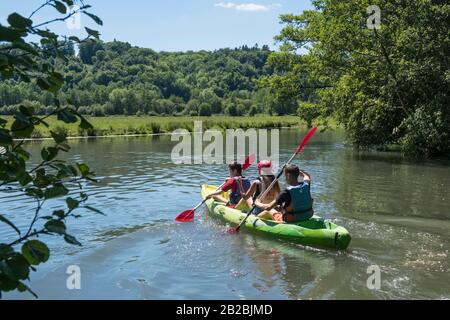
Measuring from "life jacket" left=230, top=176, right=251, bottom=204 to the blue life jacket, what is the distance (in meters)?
2.18

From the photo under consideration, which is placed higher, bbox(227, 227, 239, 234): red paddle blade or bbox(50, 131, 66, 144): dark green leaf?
bbox(50, 131, 66, 144): dark green leaf

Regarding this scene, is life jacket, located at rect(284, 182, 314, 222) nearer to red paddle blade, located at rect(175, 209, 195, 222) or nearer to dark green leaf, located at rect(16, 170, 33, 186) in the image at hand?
red paddle blade, located at rect(175, 209, 195, 222)

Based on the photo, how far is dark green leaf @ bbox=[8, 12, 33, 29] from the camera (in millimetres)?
1821

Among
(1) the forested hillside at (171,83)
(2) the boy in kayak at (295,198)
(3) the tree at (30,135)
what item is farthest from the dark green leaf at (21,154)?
(1) the forested hillside at (171,83)

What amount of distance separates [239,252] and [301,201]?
1378 millimetres

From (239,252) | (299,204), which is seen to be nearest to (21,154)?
(239,252)

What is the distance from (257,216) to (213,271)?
2.44 m

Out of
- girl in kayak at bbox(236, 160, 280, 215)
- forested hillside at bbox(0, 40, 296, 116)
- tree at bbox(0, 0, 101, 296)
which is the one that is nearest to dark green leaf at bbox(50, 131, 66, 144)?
tree at bbox(0, 0, 101, 296)

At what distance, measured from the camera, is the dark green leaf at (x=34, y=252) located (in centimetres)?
200

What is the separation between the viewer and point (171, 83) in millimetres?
140500

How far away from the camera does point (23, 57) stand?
6.38 feet

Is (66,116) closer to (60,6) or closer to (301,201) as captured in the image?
(60,6)

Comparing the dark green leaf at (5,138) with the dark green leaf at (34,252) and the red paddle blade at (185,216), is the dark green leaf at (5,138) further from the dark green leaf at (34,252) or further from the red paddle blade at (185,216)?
the red paddle blade at (185,216)

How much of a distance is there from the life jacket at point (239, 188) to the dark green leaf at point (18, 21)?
8680mm
